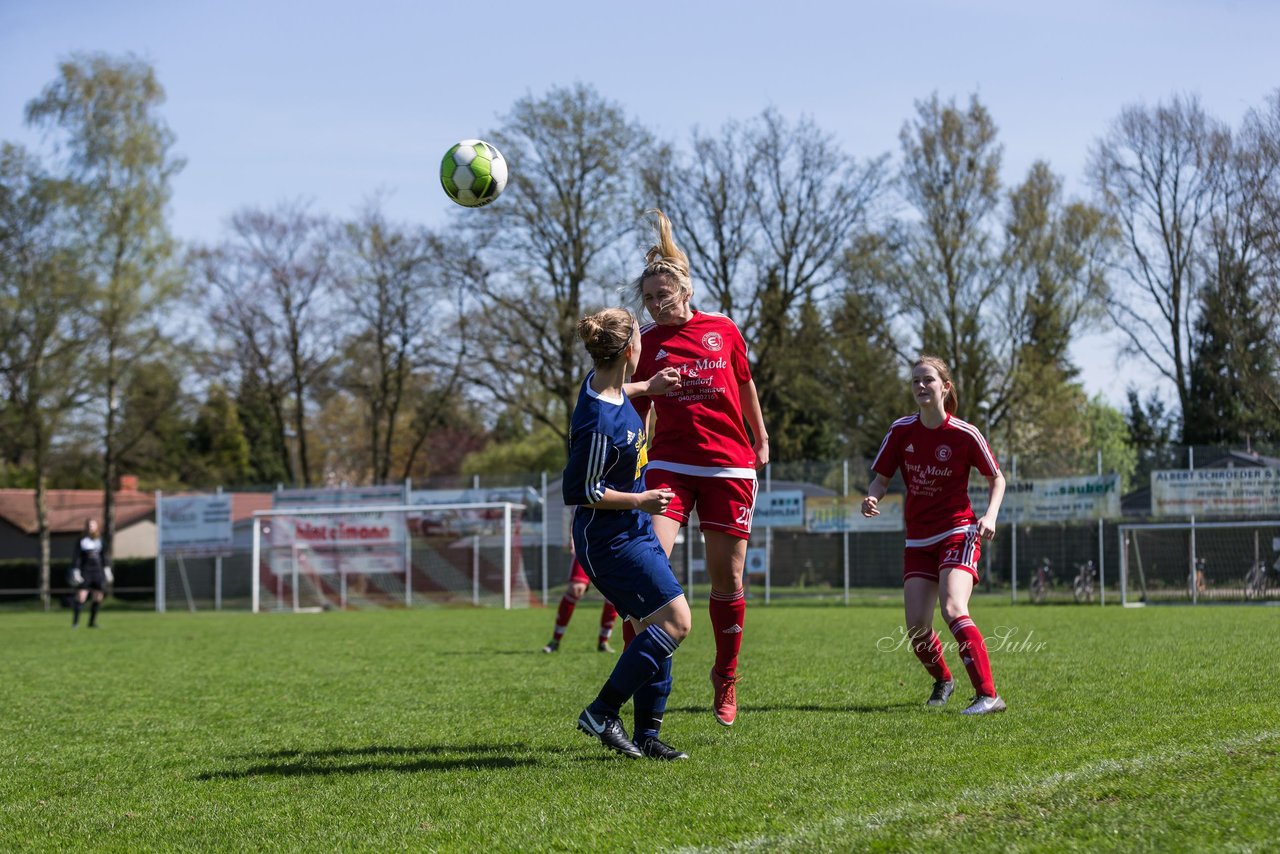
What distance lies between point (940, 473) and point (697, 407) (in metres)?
1.80

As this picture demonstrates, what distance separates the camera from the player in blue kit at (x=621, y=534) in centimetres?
510

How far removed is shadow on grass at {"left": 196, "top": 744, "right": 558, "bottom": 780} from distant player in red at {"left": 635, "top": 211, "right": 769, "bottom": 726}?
1.17m

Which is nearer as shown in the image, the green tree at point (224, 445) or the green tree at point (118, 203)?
the green tree at point (118, 203)

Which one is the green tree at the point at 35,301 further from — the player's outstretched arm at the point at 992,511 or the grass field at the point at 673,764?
the player's outstretched arm at the point at 992,511

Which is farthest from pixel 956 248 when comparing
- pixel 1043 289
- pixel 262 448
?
pixel 262 448

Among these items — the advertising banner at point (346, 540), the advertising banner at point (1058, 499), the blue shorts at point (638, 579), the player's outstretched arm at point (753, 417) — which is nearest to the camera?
the blue shorts at point (638, 579)

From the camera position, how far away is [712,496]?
Result: 603cm

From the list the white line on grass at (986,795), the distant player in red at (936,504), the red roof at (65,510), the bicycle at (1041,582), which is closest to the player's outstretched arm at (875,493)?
the distant player in red at (936,504)

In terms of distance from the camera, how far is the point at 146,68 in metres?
37.6

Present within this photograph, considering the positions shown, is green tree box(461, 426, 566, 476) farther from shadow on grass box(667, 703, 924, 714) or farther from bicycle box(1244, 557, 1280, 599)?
shadow on grass box(667, 703, 924, 714)

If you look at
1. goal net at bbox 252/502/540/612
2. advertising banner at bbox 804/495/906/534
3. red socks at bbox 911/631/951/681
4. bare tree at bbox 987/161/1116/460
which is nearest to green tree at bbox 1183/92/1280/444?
bare tree at bbox 987/161/1116/460

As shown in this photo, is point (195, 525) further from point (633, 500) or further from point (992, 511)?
point (633, 500)

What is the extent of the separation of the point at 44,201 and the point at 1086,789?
38175 mm

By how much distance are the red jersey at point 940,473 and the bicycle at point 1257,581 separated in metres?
16.4
